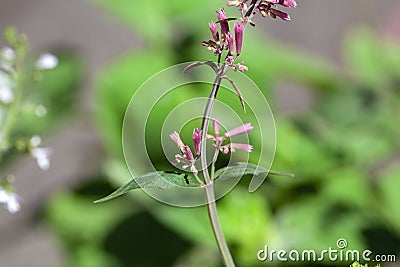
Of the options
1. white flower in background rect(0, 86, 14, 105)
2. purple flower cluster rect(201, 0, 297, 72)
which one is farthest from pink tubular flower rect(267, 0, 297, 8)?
white flower in background rect(0, 86, 14, 105)

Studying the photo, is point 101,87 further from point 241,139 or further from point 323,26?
point 323,26

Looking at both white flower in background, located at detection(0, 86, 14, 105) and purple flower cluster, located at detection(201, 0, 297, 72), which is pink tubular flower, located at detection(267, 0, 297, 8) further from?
white flower in background, located at detection(0, 86, 14, 105)

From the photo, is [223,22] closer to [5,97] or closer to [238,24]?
[238,24]

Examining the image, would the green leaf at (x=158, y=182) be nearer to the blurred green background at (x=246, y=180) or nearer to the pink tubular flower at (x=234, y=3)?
the pink tubular flower at (x=234, y=3)

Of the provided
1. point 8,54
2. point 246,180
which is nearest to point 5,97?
point 8,54

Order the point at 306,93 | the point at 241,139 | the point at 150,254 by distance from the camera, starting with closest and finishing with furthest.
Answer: the point at 241,139, the point at 150,254, the point at 306,93

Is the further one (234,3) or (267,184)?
(267,184)

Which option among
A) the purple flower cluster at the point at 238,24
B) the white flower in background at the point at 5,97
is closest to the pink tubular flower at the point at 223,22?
the purple flower cluster at the point at 238,24

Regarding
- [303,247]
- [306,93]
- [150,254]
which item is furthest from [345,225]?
[306,93]
